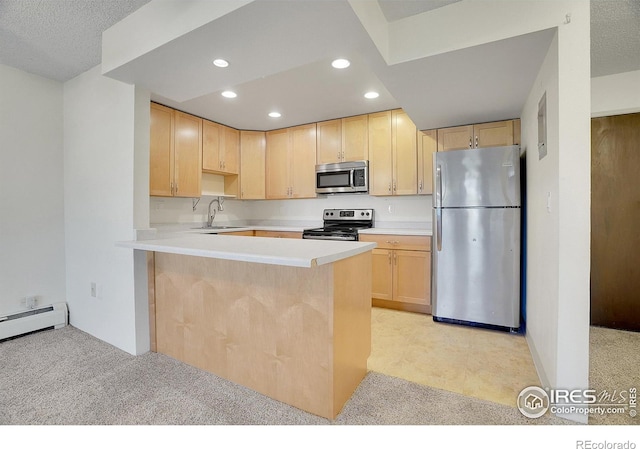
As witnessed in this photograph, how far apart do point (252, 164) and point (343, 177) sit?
1.41 meters

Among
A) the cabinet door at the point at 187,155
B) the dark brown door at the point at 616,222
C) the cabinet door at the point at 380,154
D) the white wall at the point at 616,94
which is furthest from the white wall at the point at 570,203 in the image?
the cabinet door at the point at 187,155

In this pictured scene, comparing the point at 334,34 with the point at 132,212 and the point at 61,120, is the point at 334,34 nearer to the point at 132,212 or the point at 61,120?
the point at 132,212

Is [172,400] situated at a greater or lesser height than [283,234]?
lesser

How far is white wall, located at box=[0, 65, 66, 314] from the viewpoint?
8.59 ft

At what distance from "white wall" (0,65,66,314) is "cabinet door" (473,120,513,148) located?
4.07 meters

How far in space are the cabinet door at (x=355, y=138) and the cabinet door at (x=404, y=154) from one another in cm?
34

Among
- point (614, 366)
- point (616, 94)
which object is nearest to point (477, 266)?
point (614, 366)

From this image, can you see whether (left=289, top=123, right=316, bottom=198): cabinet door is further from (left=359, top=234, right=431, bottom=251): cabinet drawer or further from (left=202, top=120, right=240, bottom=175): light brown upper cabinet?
(left=359, top=234, right=431, bottom=251): cabinet drawer

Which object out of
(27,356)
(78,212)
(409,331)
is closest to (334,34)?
(409,331)

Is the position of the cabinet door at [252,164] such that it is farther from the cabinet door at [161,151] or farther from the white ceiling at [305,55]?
the white ceiling at [305,55]

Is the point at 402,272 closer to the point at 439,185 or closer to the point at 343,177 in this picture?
the point at 439,185

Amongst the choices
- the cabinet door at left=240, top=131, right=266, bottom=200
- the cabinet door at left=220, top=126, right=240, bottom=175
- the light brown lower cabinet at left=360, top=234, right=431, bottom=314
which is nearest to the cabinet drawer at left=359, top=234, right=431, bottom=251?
the light brown lower cabinet at left=360, top=234, right=431, bottom=314

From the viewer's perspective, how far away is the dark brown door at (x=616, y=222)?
2.82m

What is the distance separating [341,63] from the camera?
8.14 feet
